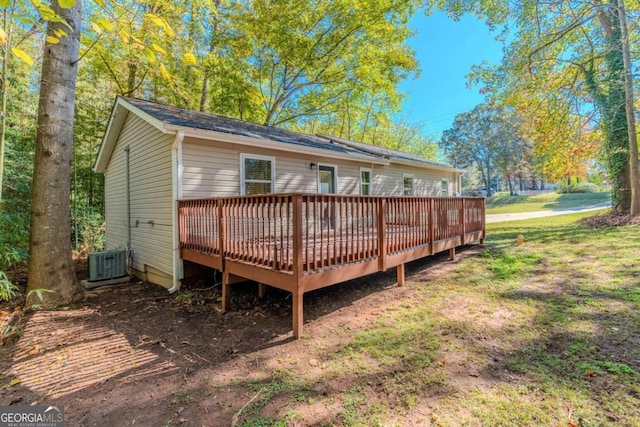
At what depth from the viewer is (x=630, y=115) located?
8938 millimetres

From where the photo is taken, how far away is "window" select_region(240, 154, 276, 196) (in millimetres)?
6504

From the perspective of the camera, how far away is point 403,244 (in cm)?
529

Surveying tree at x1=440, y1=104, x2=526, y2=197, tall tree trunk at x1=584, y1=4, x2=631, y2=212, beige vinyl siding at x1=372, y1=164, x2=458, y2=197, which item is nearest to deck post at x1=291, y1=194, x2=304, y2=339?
beige vinyl siding at x1=372, y1=164, x2=458, y2=197

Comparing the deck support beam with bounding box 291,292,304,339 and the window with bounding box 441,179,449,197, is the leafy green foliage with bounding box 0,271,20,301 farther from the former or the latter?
the window with bounding box 441,179,449,197

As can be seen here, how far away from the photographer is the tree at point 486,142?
36500mm

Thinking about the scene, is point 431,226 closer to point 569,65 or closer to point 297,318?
point 297,318

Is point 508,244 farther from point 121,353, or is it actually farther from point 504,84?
point 121,353

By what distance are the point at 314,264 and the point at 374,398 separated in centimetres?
169

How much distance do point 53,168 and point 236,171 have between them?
3.15 meters

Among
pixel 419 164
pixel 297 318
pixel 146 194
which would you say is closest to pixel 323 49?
pixel 419 164

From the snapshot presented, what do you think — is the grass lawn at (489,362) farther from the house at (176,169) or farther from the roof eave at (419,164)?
the roof eave at (419,164)

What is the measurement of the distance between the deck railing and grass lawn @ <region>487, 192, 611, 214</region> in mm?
23422

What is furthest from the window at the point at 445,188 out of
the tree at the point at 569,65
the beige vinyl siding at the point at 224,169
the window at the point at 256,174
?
the window at the point at 256,174

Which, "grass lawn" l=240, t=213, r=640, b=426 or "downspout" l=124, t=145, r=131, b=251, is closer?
"grass lawn" l=240, t=213, r=640, b=426
